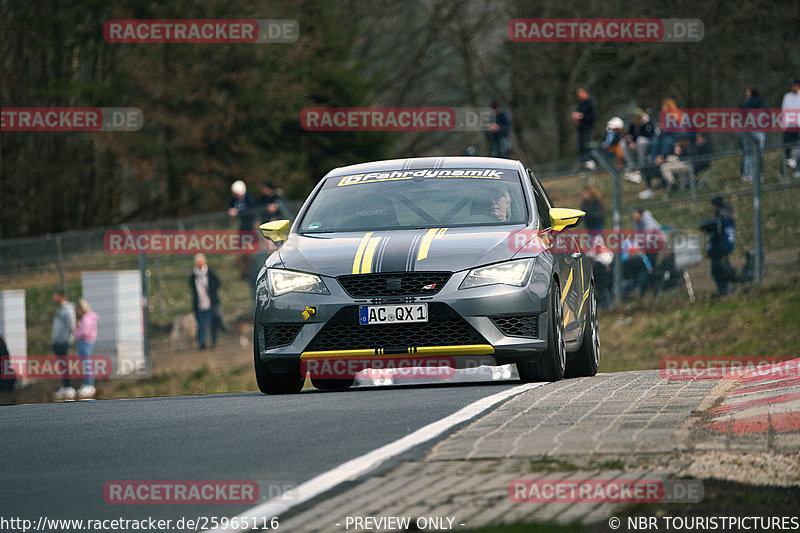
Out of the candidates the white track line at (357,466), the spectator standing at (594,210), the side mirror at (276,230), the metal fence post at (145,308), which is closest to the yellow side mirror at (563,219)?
the side mirror at (276,230)

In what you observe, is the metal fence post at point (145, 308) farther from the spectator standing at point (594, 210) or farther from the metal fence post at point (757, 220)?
the metal fence post at point (757, 220)

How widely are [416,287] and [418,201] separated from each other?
1348mm

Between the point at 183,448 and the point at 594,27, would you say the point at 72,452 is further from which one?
the point at 594,27

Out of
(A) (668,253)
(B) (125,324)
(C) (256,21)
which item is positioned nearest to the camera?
(A) (668,253)

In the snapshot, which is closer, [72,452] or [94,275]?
[72,452]

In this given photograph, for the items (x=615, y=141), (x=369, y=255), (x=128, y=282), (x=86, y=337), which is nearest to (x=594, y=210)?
(x=128, y=282)

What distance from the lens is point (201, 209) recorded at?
142 feet

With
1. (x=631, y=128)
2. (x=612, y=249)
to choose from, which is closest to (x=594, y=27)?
(x=631, y=128)

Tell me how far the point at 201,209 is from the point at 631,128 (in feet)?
60.8

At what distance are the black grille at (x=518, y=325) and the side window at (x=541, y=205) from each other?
1098 millimetres

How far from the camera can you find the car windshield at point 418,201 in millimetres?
10711

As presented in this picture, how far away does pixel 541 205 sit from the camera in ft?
37.4

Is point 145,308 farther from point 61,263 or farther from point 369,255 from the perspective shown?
point 369,255

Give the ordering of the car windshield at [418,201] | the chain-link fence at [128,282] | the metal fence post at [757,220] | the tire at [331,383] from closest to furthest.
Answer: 1. the car windshield at [418,201]
2. the tire at [331,383]
3. the metal fence post at [757,220]
4. the chain-link fence at [128,282]
